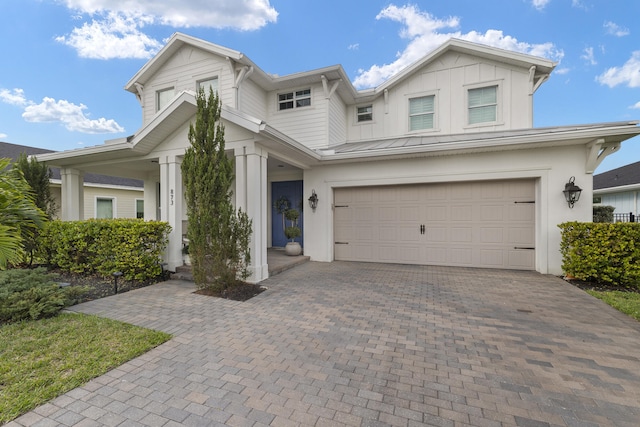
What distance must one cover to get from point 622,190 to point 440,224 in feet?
49.2

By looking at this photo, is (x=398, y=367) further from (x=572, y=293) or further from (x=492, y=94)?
(x=492, y=94)

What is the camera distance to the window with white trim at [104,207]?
1379 centimetres

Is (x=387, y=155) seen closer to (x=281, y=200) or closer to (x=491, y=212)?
(x=491, y=212)

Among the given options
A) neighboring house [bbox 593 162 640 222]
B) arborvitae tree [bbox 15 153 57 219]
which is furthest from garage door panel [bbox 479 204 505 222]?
arborvitae tree [bbox 15 153 57 219]

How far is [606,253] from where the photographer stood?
18.2ft

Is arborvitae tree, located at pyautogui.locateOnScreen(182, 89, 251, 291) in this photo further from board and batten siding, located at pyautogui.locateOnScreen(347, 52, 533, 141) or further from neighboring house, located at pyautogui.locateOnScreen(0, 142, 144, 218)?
neighboring house, located at pyautogui.locateOnScreen(0, 142, 144, 218)

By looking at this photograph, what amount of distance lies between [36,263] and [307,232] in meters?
7.48

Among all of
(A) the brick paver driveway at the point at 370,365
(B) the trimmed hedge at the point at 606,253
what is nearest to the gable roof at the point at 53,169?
(A) the brick paver driveway at the point at 370,365

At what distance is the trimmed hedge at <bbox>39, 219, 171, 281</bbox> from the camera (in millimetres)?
5957

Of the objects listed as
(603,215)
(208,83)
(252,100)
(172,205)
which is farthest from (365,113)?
(603,215)

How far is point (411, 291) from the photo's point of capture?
536 cm

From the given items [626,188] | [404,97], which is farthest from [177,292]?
[626,188]

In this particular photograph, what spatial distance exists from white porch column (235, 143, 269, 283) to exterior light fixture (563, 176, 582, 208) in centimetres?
708

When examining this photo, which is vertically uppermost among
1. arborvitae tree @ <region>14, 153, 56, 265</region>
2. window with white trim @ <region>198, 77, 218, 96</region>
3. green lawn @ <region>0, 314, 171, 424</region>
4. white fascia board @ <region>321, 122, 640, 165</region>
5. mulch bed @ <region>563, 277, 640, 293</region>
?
window with white trim @ <region>198, 77, 218, 96</region>
